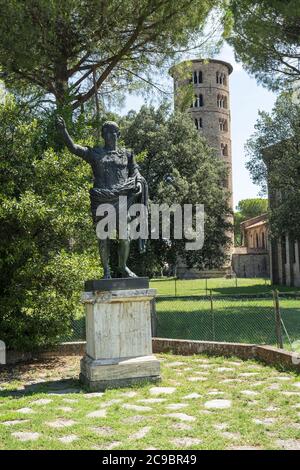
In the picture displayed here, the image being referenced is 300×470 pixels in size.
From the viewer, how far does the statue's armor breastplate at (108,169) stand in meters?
6.64

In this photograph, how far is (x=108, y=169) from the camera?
665 cm

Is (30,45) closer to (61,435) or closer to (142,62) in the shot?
(142,62)

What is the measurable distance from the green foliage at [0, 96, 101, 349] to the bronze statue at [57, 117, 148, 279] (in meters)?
1.58

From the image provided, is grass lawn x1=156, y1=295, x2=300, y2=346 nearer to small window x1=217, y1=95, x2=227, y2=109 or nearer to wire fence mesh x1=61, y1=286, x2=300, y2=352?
wire fence mesh x1=61, y1=286, x2=300, y2=352

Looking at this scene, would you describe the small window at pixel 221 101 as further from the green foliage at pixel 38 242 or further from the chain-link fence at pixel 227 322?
the green foliage at pixel 38 242

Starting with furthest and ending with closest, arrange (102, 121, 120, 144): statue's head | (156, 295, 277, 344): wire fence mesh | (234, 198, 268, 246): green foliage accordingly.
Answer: (234, 198, 268, 246): green foliage
(156, 295, 277, 344): wire fence mesh
(102, 121, 120, 144): statue's head

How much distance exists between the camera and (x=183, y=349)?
877cm

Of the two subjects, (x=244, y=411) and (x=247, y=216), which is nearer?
(x=244, y=411)

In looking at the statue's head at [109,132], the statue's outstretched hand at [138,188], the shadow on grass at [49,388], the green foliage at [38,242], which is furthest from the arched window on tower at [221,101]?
the shadow on grass at [49,388]

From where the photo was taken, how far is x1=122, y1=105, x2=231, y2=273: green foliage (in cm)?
2334

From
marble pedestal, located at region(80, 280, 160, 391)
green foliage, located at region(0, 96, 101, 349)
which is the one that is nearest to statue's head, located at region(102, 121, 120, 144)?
green foliage, located at region(0, 96, 101, 349)

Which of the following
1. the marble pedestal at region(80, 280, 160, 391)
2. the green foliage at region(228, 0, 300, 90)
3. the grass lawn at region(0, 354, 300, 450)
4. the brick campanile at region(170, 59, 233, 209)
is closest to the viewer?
the grass lawn at region(0, 354, 300, 450)
